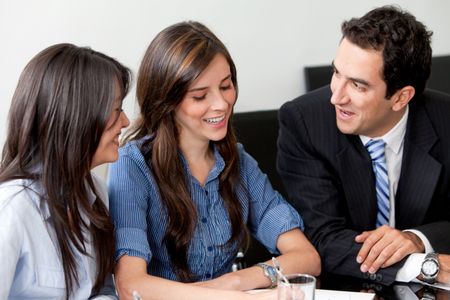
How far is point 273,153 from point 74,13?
3.28 ft

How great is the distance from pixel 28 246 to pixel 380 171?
1138 mm

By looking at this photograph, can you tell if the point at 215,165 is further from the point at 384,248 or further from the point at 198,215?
the point at 384,248

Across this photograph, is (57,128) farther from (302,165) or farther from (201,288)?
(302,165)

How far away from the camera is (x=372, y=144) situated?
92.5 inches

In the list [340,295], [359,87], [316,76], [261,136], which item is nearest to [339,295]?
[340,295]

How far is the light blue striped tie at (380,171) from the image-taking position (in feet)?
7.66

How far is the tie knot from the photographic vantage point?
2336 mm

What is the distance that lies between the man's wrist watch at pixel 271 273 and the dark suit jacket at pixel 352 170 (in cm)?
35

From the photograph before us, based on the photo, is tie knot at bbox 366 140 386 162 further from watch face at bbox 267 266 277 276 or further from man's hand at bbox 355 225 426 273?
watch face at bbox 267 266 277 276

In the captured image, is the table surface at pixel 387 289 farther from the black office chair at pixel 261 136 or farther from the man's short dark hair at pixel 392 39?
the black office chair at pixel 261 136

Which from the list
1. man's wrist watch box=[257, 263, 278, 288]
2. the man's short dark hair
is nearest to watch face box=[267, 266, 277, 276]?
man's wrist watch box=[257, 263, 278, 288]

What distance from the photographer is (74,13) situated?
315cm

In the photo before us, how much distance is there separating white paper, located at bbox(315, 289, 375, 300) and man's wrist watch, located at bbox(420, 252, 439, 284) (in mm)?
207

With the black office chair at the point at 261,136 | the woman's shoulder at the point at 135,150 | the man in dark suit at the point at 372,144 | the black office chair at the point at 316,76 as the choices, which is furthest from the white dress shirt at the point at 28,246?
the black office chair at the point at 316,76
